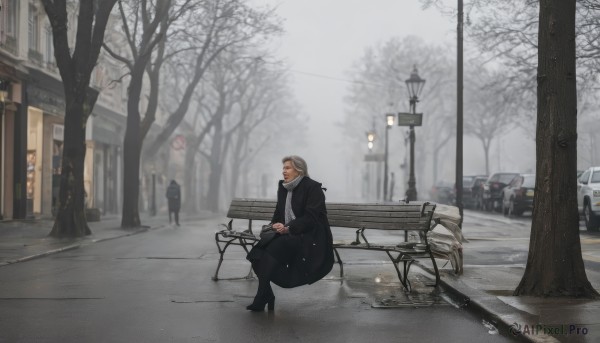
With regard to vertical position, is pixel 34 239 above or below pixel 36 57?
below

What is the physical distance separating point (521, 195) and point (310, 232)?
24187 mm

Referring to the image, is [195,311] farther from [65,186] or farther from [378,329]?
[65,186]

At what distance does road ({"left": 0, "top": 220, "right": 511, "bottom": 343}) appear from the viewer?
268 inches

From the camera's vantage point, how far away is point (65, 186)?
19047 millimetres

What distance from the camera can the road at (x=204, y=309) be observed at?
6.80 meters

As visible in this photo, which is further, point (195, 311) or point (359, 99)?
point (359, 99)

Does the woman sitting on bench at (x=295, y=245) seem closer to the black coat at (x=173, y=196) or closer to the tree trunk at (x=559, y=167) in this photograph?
the tree trunk at (x=559, y=167)

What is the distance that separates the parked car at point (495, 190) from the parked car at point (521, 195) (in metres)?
4.07

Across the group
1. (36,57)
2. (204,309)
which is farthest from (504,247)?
(36,57)

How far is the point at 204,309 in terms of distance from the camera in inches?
319

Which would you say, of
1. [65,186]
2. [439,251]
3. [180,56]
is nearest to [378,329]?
[439,251]

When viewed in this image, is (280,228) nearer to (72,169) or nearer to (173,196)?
(72,169)

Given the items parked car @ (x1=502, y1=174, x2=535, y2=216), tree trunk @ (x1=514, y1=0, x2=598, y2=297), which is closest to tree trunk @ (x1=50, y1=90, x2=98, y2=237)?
tree trunk @ (x1=514, y1=0, x2=598, y2=297)

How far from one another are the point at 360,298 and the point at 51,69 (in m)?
22.1
